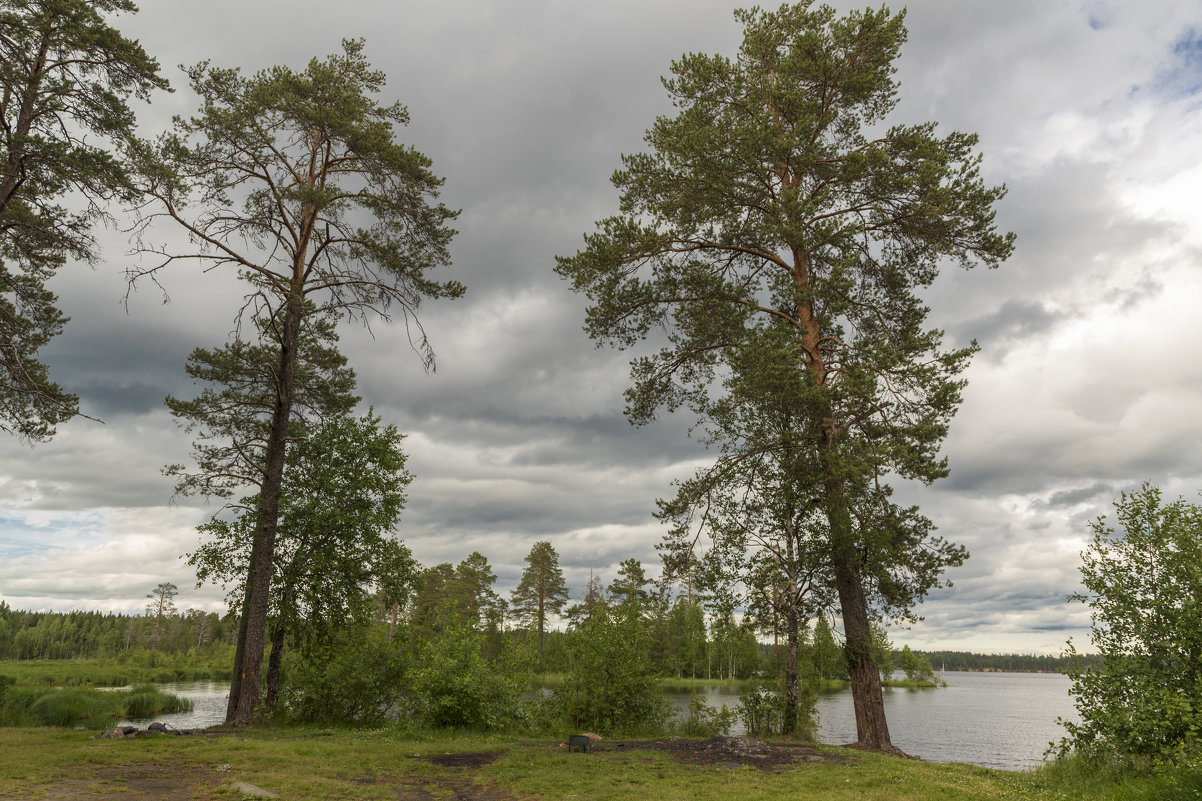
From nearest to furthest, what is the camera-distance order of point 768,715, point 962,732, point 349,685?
point 349,685 → point 768,715 → point 962,732

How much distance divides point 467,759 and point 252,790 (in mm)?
4722

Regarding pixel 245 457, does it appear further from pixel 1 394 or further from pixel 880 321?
pixel 880 321

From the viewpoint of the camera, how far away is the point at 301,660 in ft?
63.9

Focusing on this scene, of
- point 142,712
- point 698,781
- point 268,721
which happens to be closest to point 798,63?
point 698,781

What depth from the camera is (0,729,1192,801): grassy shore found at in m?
8.74

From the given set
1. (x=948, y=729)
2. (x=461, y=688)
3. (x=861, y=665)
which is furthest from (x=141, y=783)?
(x=948, y=729)

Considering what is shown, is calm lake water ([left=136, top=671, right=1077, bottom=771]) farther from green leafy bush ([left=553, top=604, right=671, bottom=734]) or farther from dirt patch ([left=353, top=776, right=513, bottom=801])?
dirt patch ([left=353, top=776, right=513, bottom=801])

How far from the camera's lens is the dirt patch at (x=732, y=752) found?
1174 centimetres

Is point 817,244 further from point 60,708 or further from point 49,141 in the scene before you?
point 60,708

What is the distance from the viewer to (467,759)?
12406mm

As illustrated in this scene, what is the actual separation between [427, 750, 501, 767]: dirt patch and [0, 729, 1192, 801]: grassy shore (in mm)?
39

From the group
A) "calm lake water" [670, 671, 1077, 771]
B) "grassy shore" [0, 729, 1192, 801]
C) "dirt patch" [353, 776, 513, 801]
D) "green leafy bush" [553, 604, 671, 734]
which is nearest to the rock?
"grassy shore" [0, 729, 1192, 801]

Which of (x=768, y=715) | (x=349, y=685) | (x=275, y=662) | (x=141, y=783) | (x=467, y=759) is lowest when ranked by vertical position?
(x=768, y=715)

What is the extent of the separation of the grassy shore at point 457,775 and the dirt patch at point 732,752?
376 mm
